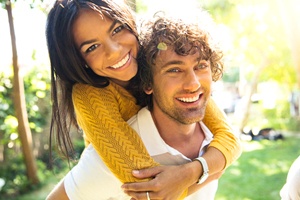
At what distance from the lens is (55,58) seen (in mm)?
1596

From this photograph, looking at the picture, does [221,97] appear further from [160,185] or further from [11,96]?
[160,185]

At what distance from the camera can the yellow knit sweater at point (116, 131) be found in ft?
4.57

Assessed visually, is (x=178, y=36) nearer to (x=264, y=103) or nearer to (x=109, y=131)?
(x=109, y=131)

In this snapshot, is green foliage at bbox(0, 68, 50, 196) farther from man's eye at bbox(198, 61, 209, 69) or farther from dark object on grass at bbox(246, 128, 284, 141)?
dark object on grass at bbox(246, 128, 284, 141)

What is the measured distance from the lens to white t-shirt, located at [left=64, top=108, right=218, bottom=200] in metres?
1.47

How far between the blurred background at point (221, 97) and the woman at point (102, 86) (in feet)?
0.57

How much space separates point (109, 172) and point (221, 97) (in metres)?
4.29

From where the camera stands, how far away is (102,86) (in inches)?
65.5

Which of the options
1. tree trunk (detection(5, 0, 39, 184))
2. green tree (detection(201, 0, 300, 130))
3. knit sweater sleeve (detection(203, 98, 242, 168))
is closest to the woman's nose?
knit sweater sleeve (detection(203, 98, 242, 168))

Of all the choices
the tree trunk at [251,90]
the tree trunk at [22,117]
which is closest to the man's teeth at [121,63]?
the tree trunk at [22,117]

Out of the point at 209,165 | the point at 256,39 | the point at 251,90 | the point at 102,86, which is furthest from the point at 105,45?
the point at 251,90

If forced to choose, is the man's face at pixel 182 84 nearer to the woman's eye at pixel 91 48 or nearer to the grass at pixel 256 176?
the woman's eye at pixel 91 48

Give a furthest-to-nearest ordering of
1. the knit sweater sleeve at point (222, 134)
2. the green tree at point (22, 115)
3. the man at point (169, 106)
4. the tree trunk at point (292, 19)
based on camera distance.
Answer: the green tree at point (22, 115) → the tree trunk at point (292, 19) → the knit sweater sleeve at point (222, 134) → the man at point (169, 106)

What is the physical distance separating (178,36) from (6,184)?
447 cm
